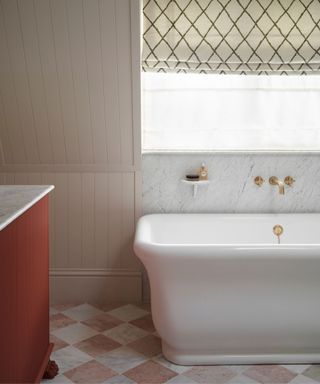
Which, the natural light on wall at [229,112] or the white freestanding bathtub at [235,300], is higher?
the natural light on wall at [229,112]

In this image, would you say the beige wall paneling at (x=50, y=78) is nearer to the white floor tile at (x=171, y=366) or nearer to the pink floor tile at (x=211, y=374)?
the white floor tile at (x=171, y=366)

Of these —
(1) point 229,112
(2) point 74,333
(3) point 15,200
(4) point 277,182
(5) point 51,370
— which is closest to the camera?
(3) point 15,200

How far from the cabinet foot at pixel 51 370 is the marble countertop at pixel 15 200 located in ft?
2.88

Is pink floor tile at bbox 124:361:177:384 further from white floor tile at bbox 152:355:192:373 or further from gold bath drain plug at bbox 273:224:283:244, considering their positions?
gold bath drain plug at bbox 273:224:283:244

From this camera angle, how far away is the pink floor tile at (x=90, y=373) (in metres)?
2.51

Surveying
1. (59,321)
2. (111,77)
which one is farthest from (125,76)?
(59,321)

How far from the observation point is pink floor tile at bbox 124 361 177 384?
2.50 m

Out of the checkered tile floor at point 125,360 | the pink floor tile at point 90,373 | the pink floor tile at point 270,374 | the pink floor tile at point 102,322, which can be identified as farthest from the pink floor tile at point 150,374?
the pink floor tile at point 102,322

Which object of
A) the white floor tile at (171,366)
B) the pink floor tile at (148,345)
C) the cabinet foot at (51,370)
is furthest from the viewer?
the pink floor tile at (148,345)

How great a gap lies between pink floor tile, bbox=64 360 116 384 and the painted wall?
88cm

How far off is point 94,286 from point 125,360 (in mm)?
881

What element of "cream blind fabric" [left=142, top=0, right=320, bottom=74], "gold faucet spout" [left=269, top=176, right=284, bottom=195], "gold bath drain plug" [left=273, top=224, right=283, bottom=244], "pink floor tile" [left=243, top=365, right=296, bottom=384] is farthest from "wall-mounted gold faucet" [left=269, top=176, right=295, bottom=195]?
"pink floor tile" [left=243, top=365, right=296, bottom=384]

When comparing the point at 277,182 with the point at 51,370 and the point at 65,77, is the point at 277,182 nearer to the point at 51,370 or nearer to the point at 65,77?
the point at 65,77

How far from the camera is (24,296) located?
204 centimetres
